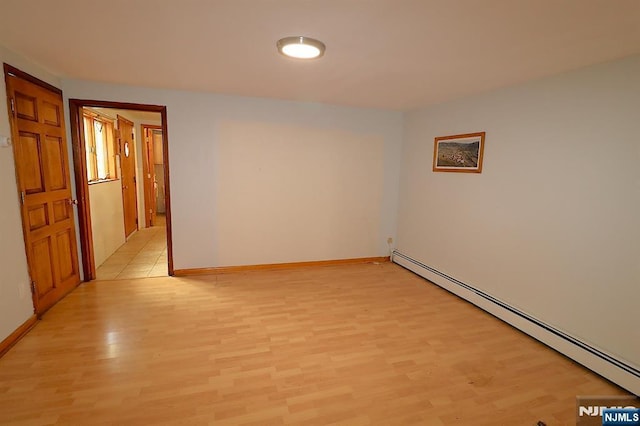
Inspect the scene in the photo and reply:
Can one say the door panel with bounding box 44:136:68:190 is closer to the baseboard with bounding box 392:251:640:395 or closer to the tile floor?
the tile floor

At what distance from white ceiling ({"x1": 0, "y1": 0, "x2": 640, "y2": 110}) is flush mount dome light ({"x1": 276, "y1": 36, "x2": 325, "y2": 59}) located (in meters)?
0.06

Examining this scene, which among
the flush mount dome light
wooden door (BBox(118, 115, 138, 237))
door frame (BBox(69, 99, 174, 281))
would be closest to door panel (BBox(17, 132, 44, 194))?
door frame (BBox(69, 99, 174, 281))

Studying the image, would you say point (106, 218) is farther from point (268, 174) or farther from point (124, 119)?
point (268, 174)

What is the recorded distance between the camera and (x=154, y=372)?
2.12 m

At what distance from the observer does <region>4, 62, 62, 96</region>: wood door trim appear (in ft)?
7.83

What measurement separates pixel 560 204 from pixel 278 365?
259cm

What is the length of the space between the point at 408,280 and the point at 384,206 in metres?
1.22

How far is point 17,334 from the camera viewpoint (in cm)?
242

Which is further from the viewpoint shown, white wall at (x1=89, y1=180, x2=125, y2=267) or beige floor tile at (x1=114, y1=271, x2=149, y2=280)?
white wall at (x1=89, y1=180, x2=125, y2=267)

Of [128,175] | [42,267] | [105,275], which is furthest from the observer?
[128,175]

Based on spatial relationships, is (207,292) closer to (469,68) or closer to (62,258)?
(62,258)

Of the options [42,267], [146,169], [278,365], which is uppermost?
[146,169]

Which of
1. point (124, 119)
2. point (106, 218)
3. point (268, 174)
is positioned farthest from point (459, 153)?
point (124, 119)

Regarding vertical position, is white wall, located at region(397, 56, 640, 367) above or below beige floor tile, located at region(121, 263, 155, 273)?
above
